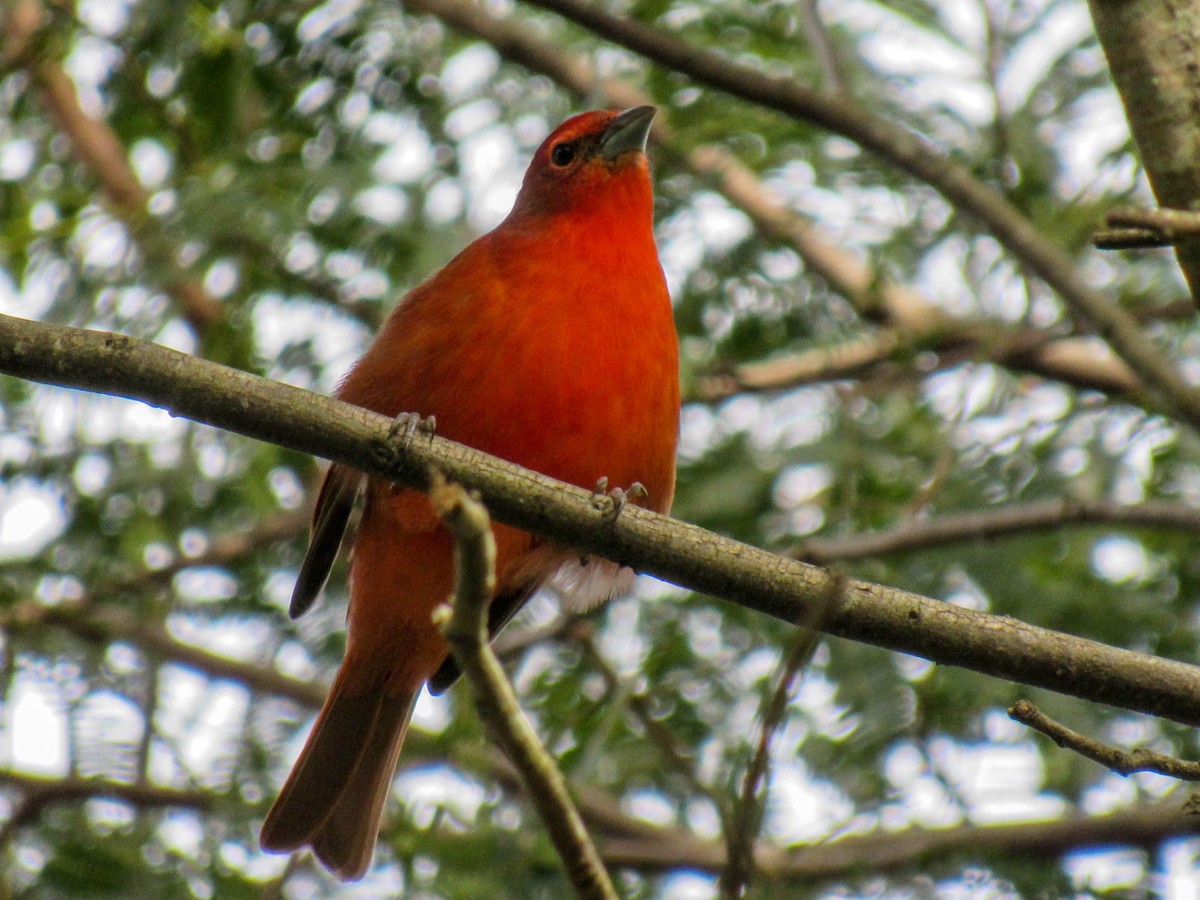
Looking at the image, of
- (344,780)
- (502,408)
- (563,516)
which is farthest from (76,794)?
(563,516)

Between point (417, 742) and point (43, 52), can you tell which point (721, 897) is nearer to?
point (417, 742)

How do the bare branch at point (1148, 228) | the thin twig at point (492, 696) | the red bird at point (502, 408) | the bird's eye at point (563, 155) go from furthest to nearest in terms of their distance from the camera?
1. the bird's eye at point (563, 155)
2. the red bird at point (502, 408)
3. the bare branch at point (1148, 228)
4. the thin twig at point (492, 696)

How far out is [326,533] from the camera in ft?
15.0

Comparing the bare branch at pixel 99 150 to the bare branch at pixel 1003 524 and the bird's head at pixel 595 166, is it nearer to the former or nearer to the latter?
the bird's head at pixel 595 166

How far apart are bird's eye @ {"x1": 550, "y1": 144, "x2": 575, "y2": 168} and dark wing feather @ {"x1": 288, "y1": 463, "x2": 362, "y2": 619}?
4.70ft

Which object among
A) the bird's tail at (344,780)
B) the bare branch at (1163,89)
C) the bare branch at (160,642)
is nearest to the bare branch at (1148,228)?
the bare branch at (1163,89)

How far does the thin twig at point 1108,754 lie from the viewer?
255cm

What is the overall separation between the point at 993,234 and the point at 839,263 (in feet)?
6.22

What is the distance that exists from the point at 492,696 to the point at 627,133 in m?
3.41

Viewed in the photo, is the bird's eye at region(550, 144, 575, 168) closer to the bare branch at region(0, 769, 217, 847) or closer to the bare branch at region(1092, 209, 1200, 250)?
the bare branch at region(0, 769, 217, 847)

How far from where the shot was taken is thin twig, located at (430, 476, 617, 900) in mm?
1943

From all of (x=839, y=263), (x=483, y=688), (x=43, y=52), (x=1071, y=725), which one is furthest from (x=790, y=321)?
(x=483, y=688)

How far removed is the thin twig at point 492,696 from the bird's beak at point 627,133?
3267 mm

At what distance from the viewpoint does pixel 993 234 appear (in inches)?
182
